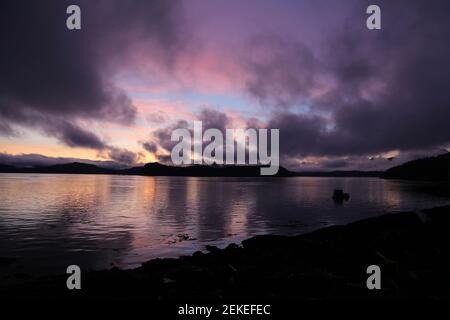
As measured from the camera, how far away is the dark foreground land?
37.2 ft

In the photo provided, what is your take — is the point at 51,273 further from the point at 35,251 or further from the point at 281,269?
the point at 281,269

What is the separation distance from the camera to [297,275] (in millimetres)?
12977

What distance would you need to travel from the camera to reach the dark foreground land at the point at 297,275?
1134 cm

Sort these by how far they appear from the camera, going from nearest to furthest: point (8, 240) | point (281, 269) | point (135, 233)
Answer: point (281, 269)
point (8, 240)
point (135, 233)

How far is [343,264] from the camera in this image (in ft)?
51.1
